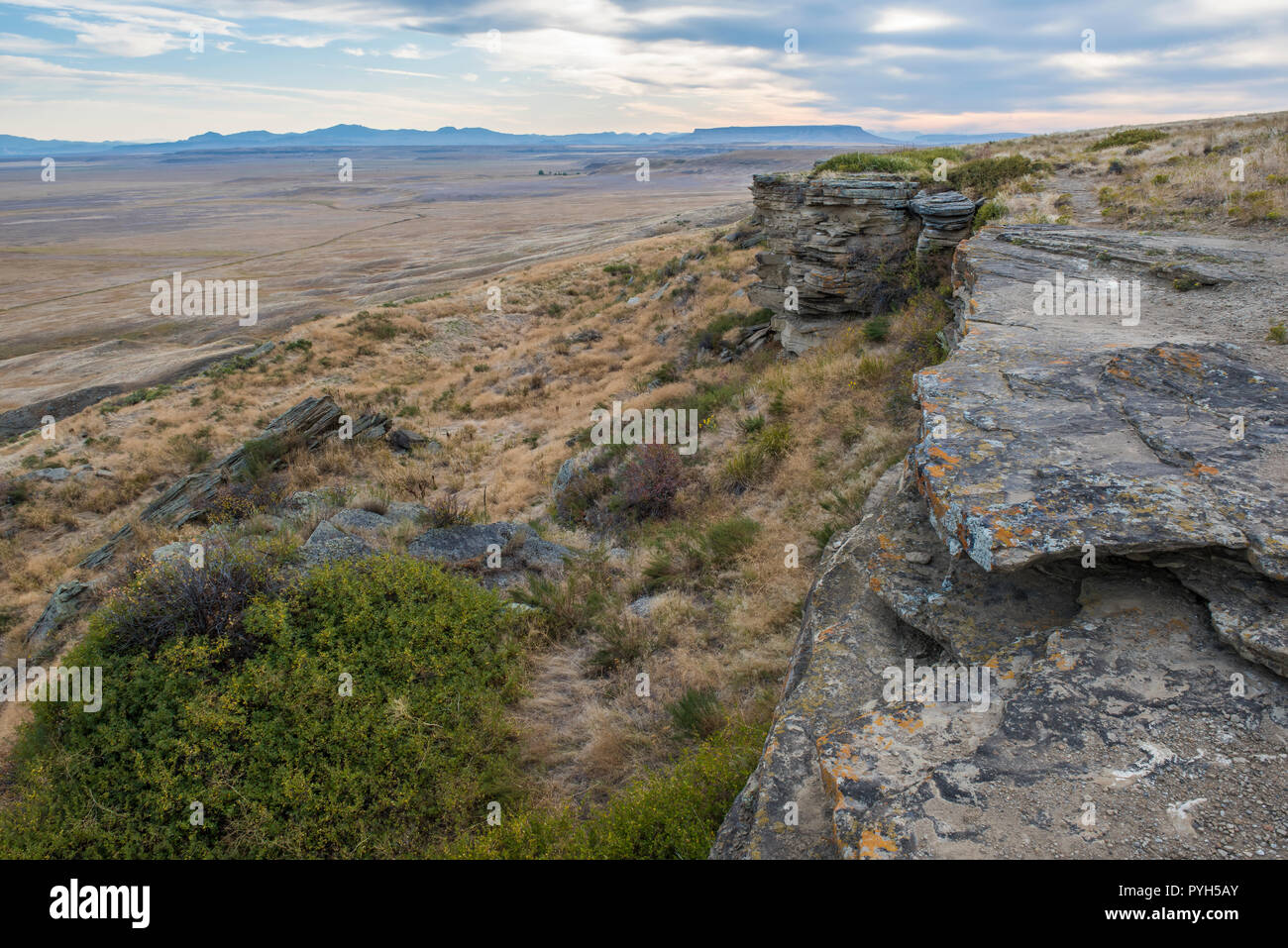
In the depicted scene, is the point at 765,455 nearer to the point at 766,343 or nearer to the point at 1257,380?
the point at 1257,380

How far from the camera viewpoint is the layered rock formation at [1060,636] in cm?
302

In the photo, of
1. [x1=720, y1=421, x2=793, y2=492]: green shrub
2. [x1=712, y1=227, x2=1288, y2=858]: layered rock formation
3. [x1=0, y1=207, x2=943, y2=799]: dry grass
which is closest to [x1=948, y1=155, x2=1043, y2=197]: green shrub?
[x1=0, y1=207, x2=943, y2=799]: dry grass

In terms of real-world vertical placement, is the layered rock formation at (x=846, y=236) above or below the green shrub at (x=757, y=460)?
above

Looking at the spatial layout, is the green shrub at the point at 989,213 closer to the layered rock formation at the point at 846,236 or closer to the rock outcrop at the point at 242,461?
the layered rock formation at the point at 846,236

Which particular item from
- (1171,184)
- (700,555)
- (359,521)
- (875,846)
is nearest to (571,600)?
(700,555)

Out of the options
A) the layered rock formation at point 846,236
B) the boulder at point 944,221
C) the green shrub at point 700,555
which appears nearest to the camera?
the green shrub at point 700,555

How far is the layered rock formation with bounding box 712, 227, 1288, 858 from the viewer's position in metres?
3.02

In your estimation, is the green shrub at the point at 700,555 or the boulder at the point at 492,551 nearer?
the green shrub at the point at 700,555

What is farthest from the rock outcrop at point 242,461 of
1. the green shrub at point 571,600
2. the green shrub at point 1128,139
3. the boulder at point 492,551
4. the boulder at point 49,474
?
the green shrub at point 1128,139

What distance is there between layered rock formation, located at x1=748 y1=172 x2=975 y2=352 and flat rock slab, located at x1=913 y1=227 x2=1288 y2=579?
750 centimetres

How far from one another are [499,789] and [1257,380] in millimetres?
7167

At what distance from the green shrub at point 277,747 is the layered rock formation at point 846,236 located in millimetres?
13592

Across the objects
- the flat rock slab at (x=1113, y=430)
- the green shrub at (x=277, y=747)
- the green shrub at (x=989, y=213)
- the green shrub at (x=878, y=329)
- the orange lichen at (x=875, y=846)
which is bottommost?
the green shrub at (x=277, y=747)
